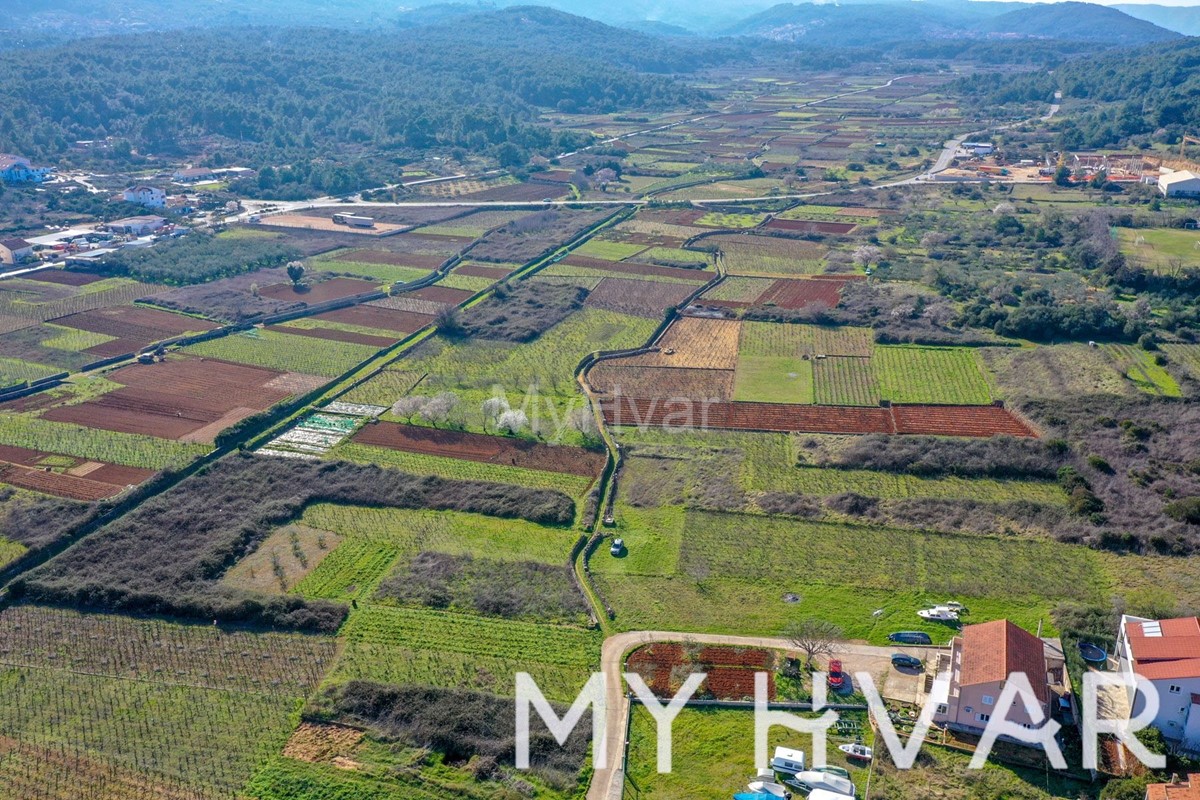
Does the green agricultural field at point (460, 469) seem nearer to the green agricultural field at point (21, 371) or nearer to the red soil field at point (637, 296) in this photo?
the green agricultural field at point (21, 371)

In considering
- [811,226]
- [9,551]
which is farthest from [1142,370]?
[9,551]

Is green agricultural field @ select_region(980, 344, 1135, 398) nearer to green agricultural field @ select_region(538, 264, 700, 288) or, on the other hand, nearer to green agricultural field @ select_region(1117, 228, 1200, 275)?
green agricultural field @ select_region(1117, 228, 1200, 275)

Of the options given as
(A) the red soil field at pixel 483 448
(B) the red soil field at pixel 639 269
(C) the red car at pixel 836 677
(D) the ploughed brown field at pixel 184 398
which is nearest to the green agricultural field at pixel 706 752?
(C) the red car at pixel 836 677

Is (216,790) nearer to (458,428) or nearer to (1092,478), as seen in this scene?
(458,428)

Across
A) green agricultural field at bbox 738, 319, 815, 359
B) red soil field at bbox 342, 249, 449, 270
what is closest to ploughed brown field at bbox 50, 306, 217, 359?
red soil field at bbox 342, 249, 449, 270

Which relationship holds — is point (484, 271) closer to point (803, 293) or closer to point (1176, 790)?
point (803, 293)
